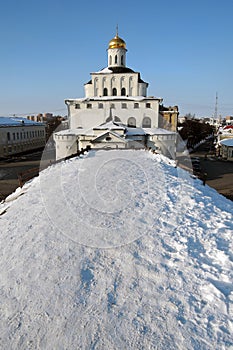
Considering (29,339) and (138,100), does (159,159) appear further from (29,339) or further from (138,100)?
(138,100)

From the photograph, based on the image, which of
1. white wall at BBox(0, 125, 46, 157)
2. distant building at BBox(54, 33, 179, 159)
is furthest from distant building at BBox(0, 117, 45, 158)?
distant building at BBox(54, 33, 179, 159)

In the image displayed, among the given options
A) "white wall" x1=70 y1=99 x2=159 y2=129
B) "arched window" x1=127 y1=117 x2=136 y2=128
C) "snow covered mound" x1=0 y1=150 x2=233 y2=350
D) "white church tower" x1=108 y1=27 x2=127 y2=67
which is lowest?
"snow covered mound" x1=0 y1=150 x2=233 y2=350

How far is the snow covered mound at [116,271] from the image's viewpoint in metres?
3.18

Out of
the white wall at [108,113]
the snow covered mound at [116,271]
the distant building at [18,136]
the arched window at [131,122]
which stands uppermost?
the white wall at [108,113]

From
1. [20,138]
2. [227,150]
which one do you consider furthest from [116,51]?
[20,138]

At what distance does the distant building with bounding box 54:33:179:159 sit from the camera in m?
25.2

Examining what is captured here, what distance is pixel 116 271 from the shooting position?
4168mm

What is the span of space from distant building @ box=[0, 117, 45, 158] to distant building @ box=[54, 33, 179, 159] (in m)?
12.6

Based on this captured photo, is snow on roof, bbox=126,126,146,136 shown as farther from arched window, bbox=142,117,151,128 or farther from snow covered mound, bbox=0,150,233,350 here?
snow covered mound, bbox=0,150,233,350

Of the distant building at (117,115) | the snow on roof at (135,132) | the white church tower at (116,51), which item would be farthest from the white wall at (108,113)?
the white church tower at (116,51)

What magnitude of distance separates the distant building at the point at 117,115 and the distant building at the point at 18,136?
12.6 metres

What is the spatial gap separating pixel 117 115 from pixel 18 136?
20.8m

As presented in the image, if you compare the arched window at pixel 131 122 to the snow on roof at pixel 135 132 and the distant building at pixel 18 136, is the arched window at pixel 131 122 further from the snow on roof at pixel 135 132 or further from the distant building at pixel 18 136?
the distant building at pixel 18 136

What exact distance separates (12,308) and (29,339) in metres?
0.62
